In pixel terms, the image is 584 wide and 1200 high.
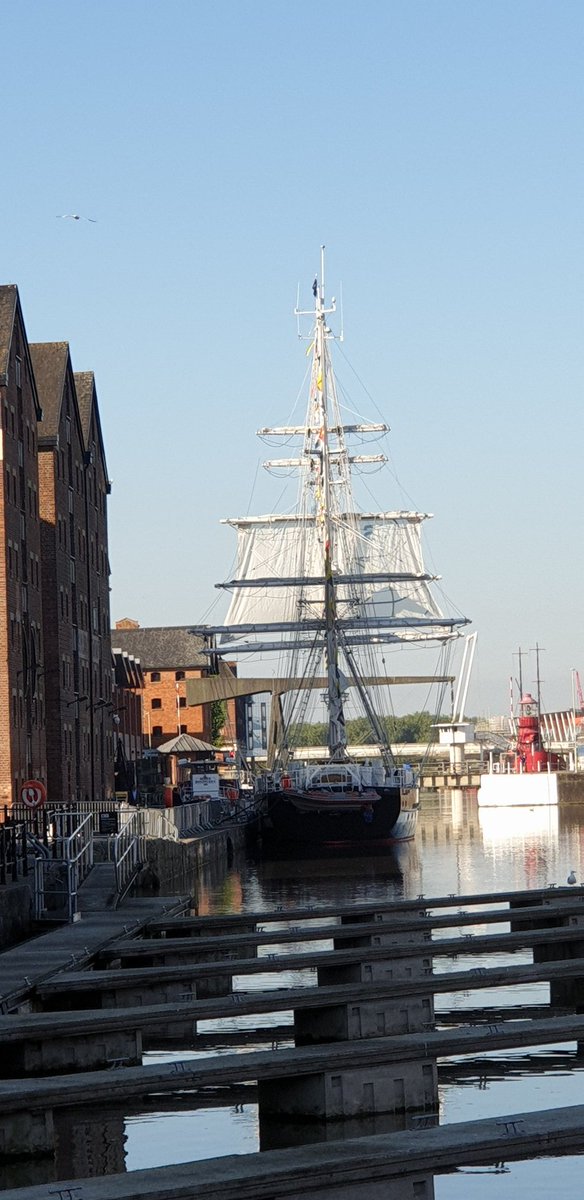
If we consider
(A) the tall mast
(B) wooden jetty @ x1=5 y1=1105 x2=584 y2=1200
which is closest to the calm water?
(B) wooden jetty @ x1=5 y1=1105 x2=584 y2=1200

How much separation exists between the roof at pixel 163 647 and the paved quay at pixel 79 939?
10210 centimetres

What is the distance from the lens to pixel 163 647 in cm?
13862

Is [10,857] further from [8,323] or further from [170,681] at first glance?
[170,681]

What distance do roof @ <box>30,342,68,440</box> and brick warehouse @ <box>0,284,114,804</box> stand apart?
4cm

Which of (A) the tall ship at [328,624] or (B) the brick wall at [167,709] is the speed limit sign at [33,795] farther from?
(B) the brick wall at [167,709]

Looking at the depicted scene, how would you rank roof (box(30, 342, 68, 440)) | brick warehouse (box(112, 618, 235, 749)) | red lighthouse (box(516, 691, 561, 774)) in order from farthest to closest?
brick warehouse (box(112, 618, 235, 749))
red lighthouse (box(516, 691, 561, 774))
roof (box(30, 342, 68, 440))

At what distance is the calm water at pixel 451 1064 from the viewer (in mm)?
14352

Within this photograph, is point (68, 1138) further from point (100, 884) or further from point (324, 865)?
point (324, 865)

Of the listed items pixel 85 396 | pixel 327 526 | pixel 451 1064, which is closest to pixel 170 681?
pixel 327 526

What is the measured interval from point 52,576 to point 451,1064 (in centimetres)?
4939

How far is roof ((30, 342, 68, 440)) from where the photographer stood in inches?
2685

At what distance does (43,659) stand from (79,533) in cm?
1012

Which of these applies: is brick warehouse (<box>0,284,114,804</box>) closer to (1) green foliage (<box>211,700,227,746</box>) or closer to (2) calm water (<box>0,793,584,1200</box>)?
(2) calm water (<box>0,793,584,1200</box>)

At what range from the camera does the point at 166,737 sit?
136500 millimetres
